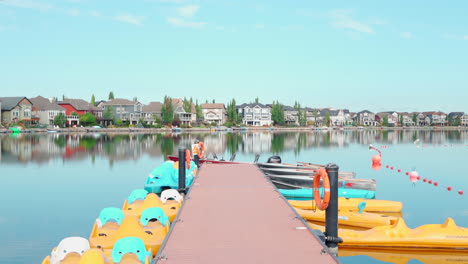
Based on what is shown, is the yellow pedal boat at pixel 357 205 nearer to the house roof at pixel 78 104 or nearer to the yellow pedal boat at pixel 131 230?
the yellow pedal boat at pixel 131 230

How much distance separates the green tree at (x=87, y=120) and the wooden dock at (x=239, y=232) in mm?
112640

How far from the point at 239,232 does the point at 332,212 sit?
8.09ft

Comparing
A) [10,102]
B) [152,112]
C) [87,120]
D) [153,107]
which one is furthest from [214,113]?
[10,102]

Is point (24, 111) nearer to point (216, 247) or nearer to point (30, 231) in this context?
point (30, 231)

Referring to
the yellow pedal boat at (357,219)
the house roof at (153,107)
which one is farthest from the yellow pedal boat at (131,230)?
the house roof at (153,107)

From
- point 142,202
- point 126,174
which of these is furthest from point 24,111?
point 142,202

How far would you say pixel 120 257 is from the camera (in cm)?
857

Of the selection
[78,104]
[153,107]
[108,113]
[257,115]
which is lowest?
[257,115]

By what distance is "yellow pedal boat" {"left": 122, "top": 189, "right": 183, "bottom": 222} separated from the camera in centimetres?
1407

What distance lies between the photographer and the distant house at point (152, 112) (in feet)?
444

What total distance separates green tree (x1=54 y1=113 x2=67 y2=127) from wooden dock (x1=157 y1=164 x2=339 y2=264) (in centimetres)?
11068

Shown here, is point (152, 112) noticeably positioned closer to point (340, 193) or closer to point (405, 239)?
point (340, 193)

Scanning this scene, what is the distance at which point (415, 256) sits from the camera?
39.6ft

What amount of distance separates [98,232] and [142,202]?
12.1ft
